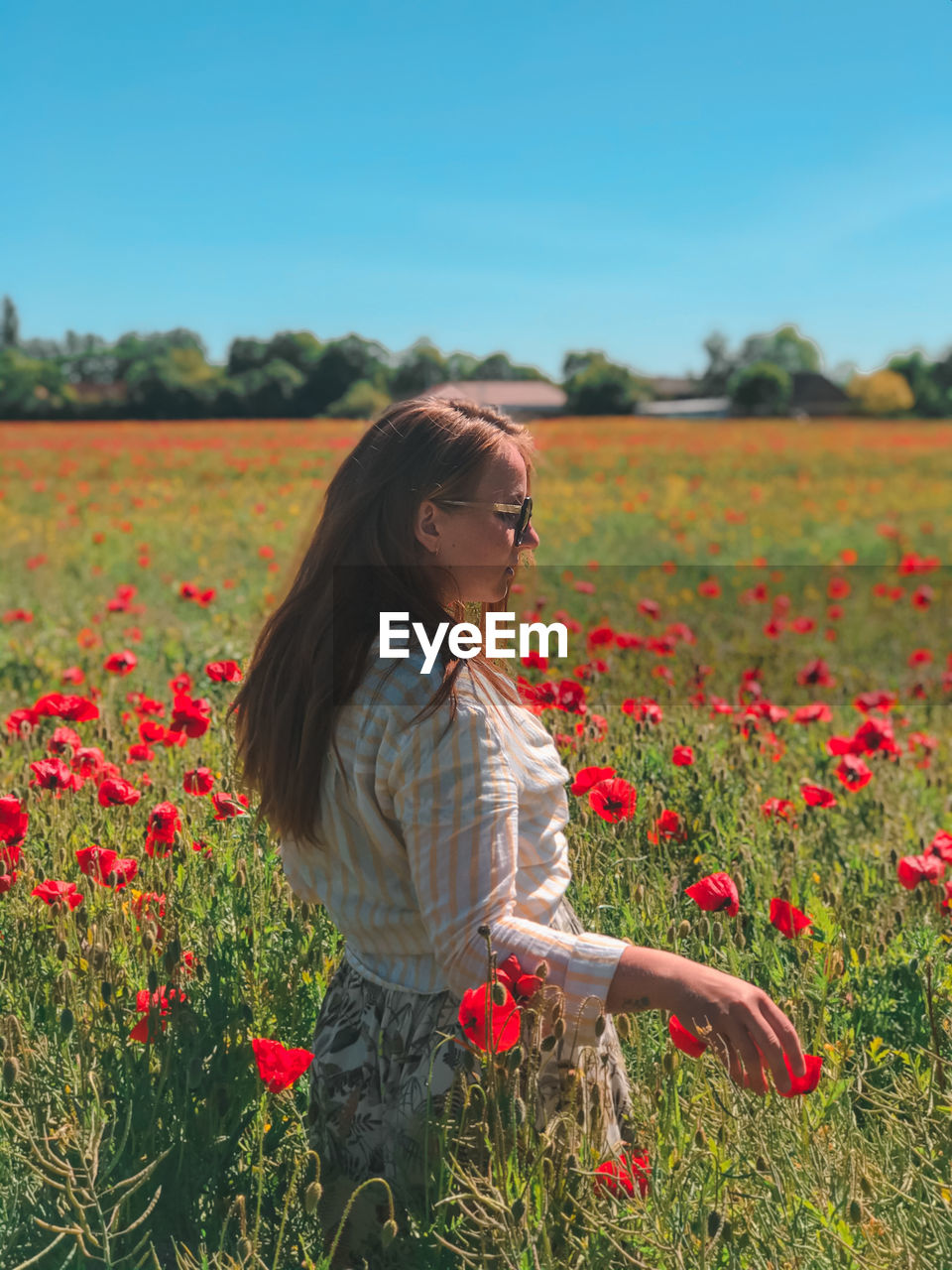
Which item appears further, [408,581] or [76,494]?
[76,494]

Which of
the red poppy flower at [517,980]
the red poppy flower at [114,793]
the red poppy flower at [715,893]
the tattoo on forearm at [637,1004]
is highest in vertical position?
the red poppy flower at [517,980]

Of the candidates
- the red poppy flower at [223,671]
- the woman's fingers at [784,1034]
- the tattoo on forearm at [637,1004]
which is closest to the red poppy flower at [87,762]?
the red poppy flower at [223,671]

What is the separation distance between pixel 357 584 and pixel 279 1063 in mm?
713

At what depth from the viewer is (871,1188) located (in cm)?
150

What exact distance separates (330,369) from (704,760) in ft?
172

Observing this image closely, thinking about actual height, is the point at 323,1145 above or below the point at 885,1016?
above

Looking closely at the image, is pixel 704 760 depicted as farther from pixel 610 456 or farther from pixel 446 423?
pixel 610 456

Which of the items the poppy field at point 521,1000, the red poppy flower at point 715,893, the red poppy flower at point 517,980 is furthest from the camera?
the red poppy flower at point 715,893

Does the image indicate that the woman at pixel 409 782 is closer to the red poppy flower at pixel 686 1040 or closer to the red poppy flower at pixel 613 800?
the red poppy flower at pixel 686 1040

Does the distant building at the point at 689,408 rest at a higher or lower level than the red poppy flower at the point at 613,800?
higher

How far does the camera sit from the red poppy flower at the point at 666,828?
8.93 ft

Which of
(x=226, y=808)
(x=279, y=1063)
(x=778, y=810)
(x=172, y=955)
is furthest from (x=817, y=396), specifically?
(x=279, y=1063)

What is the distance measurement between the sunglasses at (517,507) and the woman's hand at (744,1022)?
26.9 inches

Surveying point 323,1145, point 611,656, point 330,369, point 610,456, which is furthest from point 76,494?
point 330,369
